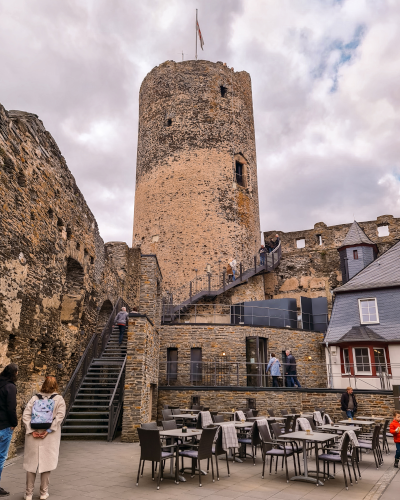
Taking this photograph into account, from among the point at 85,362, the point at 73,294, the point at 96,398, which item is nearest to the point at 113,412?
the point at 96,398

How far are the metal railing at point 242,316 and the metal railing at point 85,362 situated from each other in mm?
3638

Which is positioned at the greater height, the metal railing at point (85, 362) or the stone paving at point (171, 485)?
the metal railing at point (85, 362)

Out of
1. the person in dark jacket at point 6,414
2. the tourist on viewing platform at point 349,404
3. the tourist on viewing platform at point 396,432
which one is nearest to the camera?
the person in dark jacket at point 6,414

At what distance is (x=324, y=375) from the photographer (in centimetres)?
1614

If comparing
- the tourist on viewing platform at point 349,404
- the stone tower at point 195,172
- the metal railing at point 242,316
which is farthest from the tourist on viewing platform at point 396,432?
the stone tower at point 195,172

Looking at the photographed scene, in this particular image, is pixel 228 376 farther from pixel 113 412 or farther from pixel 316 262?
pixel 316 262

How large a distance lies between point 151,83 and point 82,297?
50.9 feet

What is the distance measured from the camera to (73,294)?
11812 mm

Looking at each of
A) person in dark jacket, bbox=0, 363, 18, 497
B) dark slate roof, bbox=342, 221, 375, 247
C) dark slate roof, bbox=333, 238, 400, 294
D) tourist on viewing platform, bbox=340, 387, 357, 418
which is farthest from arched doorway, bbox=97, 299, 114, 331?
dark slate roof, bbox=342, 221, 375, 247

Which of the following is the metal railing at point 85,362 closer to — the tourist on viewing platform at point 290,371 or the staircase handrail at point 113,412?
the staircase handrail at point 113,412

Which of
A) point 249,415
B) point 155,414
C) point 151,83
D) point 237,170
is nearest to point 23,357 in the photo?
point 249,415

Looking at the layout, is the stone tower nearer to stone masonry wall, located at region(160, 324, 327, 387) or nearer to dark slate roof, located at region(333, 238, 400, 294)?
stone masonry wall, located at region(160, 324, 327, 387)

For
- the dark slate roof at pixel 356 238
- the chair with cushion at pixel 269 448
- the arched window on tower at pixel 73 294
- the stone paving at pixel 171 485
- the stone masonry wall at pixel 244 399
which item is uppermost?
the dark slate roof at pixel 356 238

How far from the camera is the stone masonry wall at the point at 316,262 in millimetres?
23797
